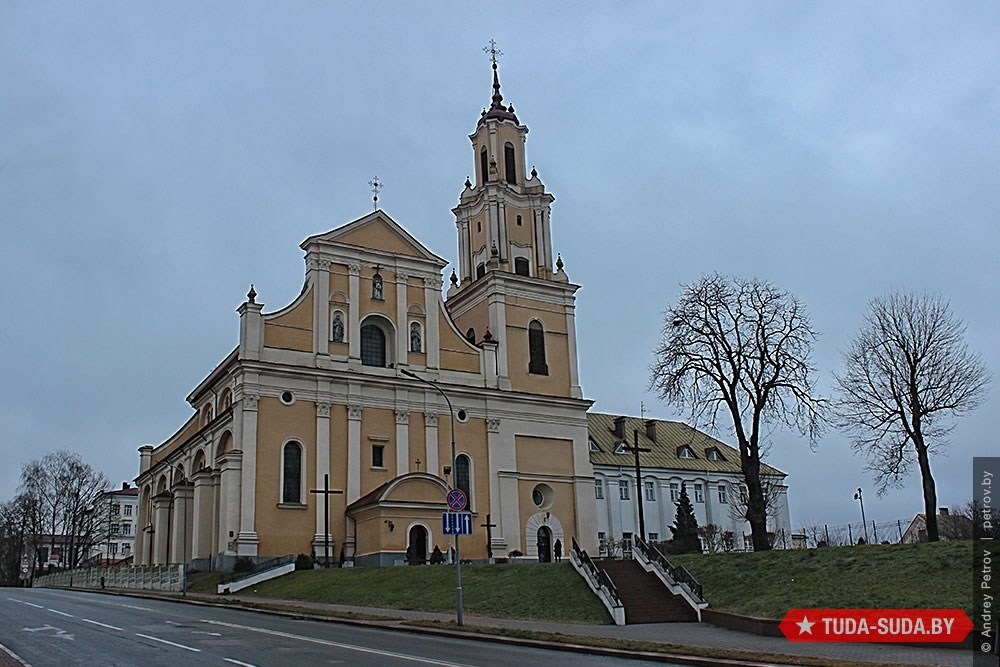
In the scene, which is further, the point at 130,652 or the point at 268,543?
the point at 268,543

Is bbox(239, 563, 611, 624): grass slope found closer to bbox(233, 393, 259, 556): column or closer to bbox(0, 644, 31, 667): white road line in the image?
bbox(233, 393, 259, 556): column

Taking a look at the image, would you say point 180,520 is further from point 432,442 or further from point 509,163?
point 509,163

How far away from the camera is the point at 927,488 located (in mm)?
33406

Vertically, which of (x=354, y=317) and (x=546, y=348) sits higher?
(x=354, y=317)

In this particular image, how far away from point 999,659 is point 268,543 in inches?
1428

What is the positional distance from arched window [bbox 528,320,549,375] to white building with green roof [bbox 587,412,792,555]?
13.8m

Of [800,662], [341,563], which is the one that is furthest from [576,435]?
[800,662]

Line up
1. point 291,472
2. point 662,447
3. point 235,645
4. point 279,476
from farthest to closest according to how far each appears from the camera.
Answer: point 662,447 < point 291,472 < point 279,476 < point 235,645

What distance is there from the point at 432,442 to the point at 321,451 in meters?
6.42

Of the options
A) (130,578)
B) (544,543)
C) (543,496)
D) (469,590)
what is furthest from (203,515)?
(469,590)

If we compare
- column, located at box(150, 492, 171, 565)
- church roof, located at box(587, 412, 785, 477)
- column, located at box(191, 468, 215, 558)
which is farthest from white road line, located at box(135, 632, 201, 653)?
church roof, located at box(587, 412, 785, 477)

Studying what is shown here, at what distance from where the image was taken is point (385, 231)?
53.3 m

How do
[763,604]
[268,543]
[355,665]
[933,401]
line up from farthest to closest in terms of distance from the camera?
→ [268,543] → [933,401] → [763,604] → [355,665]

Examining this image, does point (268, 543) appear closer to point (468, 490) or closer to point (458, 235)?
point (468, 490)
